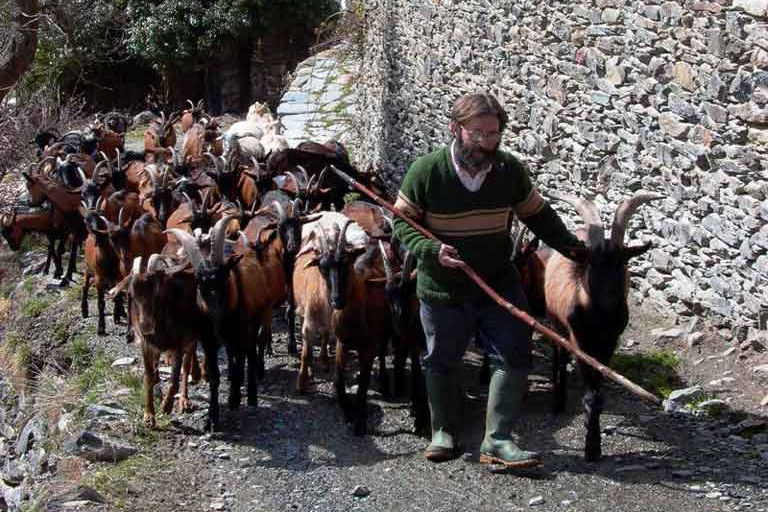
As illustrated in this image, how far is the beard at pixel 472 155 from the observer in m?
6.23

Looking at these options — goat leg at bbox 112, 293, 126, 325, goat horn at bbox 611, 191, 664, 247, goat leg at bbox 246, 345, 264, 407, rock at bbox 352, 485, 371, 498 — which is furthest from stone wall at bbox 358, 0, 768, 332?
goat leg at bbox 112, 293, 126, 325

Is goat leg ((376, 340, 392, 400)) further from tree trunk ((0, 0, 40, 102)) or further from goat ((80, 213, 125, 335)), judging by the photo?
tree trunk ((0, 0, 40, 102))

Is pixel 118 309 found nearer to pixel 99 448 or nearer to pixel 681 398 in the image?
pixel 99 448

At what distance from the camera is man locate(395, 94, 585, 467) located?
625 cm

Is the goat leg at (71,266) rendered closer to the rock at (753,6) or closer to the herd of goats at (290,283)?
the herd of goats at (290,283)

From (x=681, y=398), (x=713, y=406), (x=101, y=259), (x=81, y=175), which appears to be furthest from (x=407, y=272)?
(x=81, y=175)

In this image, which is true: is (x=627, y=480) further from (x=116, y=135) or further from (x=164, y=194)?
(x=116, y=135)

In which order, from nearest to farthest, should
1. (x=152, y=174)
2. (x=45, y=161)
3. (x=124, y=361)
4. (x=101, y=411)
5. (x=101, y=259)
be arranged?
(x=101, y=411)
(x=124, y=361)
(x=101, y=259)
(x=152, y=174)
(x=45, y=161)

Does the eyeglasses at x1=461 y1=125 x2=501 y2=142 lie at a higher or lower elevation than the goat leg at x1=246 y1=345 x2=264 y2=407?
higher

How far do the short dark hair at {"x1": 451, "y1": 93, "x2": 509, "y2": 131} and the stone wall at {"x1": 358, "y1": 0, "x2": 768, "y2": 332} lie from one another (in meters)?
2.95

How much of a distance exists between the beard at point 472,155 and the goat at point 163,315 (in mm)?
3005

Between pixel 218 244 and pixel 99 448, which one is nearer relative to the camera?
pixel 99 448

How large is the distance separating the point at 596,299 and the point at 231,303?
2947mm

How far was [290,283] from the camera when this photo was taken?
10008mm
